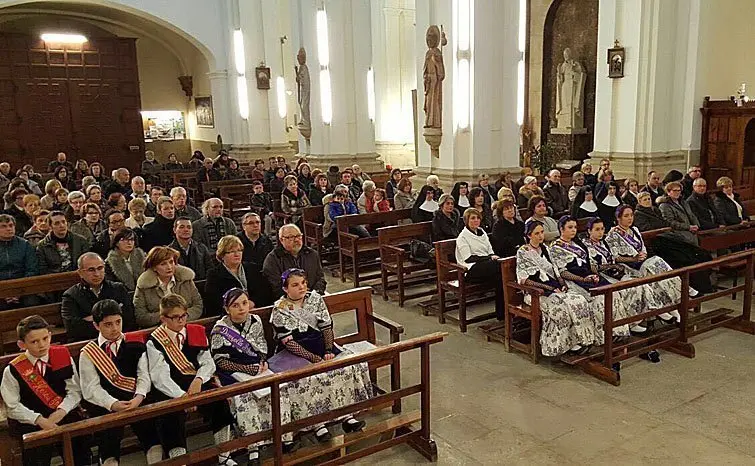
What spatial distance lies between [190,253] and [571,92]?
11.2 m

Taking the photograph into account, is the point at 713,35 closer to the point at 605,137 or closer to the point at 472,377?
the point at 605,137

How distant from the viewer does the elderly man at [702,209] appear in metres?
7.28

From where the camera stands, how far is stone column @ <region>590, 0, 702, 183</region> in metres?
10.8

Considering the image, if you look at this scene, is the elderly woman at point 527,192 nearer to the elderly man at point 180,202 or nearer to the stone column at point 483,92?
the stone column at point 483,92

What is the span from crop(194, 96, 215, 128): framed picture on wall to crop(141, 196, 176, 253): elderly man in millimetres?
11847

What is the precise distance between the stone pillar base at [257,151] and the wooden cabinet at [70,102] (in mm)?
3853

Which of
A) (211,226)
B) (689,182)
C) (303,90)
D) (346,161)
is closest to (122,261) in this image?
(211,226)

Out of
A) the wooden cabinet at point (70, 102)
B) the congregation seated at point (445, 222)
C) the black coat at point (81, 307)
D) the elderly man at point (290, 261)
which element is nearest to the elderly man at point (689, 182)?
the congregation seated at point (445, 222)

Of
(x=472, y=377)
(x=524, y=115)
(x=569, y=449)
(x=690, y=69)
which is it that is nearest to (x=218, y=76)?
(x=524, y=115)

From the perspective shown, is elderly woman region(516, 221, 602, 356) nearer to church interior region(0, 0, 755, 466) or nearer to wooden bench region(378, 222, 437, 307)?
church interior region(0, 0, 755, 466)

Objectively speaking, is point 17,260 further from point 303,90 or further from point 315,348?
point 303,90

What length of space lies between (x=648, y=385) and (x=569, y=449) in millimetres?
1209

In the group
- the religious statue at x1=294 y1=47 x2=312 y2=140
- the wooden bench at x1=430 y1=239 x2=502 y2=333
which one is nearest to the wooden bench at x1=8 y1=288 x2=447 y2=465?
the wooden bench at x1=430 y1=239 x2=502 y2=333

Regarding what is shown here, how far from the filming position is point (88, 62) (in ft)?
57.8
